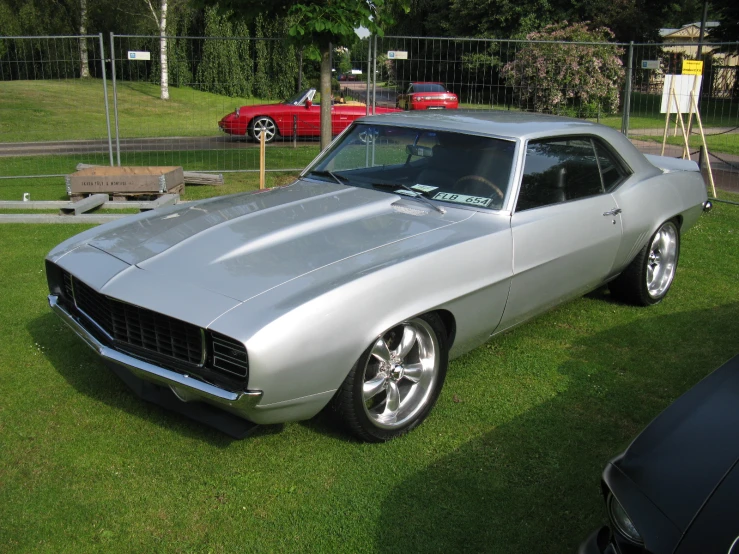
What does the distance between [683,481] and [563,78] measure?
1343 centimetres

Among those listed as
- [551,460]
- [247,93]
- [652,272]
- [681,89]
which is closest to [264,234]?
[551,460]

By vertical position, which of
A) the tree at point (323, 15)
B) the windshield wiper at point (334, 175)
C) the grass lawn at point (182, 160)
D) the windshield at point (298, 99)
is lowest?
the grass lawn at point (182, 160)

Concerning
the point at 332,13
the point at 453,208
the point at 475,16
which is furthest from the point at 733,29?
the point at 453,208

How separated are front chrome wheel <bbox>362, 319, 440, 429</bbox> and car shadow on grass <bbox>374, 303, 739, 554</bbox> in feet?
1.00

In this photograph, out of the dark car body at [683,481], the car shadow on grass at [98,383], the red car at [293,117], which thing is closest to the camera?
the dark car body at [683,481]

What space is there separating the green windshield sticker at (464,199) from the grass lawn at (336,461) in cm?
104

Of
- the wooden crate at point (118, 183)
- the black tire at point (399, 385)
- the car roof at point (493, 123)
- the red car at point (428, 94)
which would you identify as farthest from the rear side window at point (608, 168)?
→ the red car at point (428, 94)

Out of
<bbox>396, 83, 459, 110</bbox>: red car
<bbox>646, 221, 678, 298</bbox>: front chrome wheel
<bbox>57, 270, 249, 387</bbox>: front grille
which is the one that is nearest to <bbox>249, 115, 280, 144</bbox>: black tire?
<bbox>396, 83, 459, 110</bbox>: red car

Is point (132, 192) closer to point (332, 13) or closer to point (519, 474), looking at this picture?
point (332, 13)

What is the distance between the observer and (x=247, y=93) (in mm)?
13617

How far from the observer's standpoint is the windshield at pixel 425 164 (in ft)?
13.9

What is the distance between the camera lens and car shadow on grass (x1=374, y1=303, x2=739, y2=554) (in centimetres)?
288

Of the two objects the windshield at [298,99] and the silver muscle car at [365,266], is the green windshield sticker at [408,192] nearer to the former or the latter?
the silver muscle car at [365,266]

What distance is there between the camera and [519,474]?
3.29 metres
